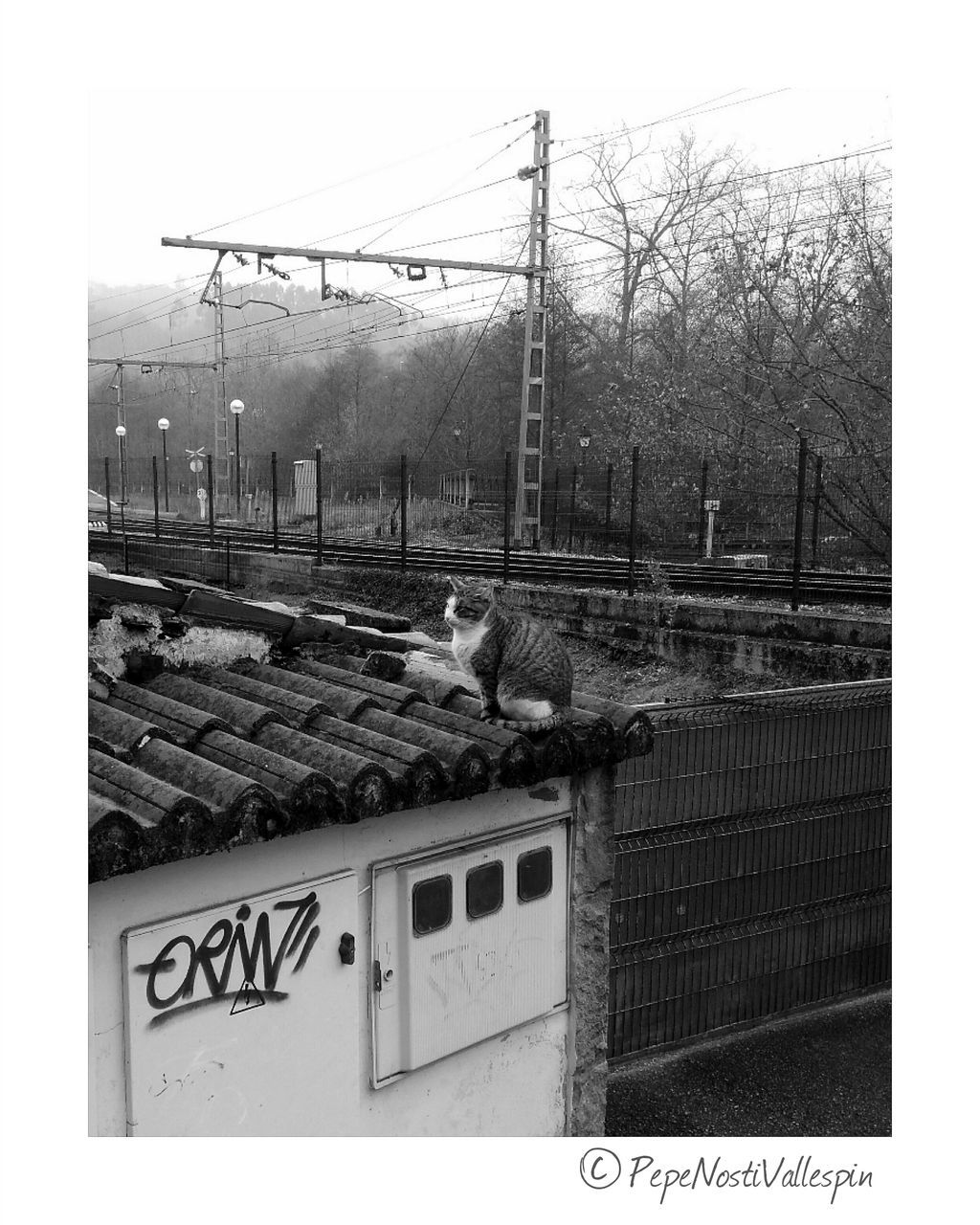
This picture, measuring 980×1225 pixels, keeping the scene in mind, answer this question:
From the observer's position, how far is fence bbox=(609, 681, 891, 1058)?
528 centimetres

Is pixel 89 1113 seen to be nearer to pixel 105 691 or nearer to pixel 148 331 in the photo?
pixel 105 691

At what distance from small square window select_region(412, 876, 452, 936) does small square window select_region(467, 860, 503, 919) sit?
0.09 meters

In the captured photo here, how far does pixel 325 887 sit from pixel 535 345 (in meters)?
12.0

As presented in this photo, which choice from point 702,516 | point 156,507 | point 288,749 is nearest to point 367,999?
point 288,749

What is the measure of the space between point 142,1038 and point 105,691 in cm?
128

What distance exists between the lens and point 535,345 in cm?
1380

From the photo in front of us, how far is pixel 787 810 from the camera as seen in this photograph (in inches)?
223

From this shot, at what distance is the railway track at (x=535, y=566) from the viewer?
30.2ft

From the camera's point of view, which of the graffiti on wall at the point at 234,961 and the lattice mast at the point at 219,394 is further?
the lattice mast at the point at 219,394

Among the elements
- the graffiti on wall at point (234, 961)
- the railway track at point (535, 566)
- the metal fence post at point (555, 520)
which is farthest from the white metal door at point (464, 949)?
the metal fence post at point (555, 520)

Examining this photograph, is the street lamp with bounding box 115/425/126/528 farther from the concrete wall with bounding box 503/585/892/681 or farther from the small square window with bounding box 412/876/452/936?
the small square window with bounding box 412/876/452/936

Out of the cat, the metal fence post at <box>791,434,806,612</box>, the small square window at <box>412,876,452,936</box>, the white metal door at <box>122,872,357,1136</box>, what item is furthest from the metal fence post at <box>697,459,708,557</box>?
the white metal door at <box>122,872,357,1136</box>

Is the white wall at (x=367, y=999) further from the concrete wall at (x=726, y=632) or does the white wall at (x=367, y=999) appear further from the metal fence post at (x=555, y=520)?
the metal fence post at (x=555, y=520)

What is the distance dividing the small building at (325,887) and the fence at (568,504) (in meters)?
5.52
